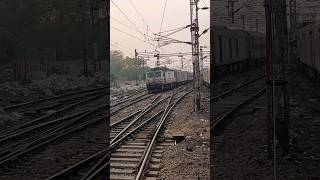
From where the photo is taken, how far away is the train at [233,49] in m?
28.2

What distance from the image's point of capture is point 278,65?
8.87 metres

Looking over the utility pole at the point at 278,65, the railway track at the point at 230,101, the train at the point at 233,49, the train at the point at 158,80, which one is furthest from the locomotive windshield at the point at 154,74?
the utility pole at the point at 278,65

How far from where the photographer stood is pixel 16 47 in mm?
36688

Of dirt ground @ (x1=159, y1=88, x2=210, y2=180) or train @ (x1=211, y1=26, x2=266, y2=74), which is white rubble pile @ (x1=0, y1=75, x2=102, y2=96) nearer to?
train @ (x1=211, y1=26, x2=266, y2=74)

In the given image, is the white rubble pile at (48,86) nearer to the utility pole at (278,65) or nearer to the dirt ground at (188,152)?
the dirt ground at (188,152)

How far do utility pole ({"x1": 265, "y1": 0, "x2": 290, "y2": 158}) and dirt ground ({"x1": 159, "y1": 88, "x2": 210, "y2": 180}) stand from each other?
5.72ft

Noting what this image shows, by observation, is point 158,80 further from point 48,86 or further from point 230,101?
point 230,101

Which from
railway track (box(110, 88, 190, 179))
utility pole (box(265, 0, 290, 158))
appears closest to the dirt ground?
railway track (box(110, 88, 190, 179))

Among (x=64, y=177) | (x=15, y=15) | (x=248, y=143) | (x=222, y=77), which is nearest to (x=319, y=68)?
(x=248, y=143)

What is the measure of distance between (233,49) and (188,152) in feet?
70.8

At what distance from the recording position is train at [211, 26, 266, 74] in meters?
28.2

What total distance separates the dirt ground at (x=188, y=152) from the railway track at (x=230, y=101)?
1.70 ft

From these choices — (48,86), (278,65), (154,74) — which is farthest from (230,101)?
(154,74)

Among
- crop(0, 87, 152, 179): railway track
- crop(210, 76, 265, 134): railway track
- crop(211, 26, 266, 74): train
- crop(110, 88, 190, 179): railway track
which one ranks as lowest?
crop(110, 88, 190, 179): railway track
